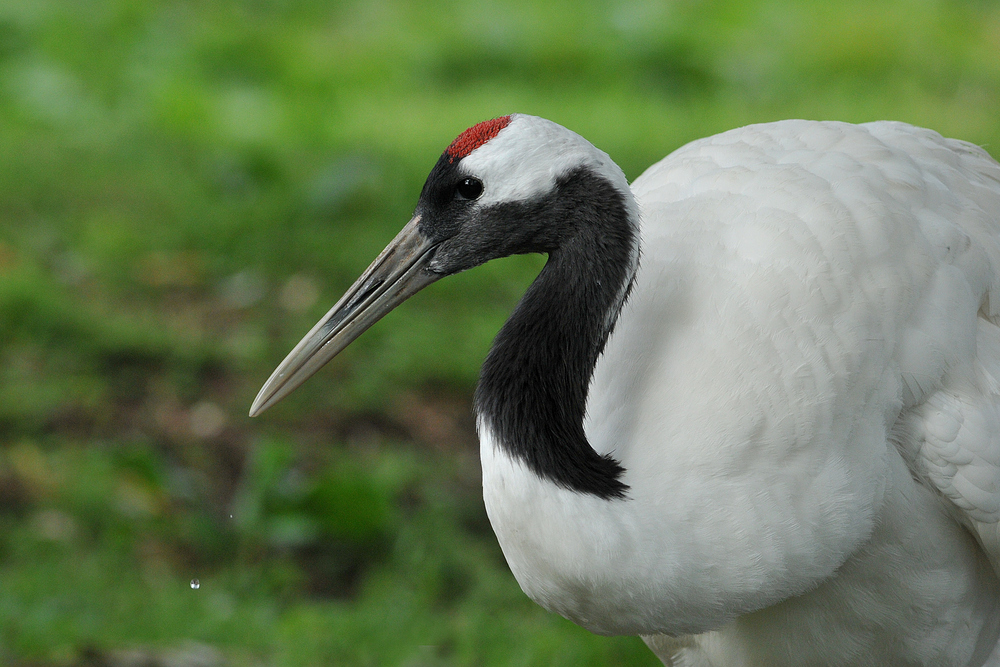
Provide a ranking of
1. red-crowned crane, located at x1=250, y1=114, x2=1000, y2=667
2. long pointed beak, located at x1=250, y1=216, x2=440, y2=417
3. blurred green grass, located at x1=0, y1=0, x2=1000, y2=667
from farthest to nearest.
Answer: blurred green grass, located at x1=0, y1=0, x2=1000, y2=667 < long pointed beak, located at x1=250, y1=216, x2=440, y2=417 < red-crowned crane, located at x1=250, y1=114, x2=1000, y2=667

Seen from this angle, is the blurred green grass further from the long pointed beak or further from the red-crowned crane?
the red-crowned crane

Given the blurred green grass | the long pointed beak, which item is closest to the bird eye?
the long pointed beak

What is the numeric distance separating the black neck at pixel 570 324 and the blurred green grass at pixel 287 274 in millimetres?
1276

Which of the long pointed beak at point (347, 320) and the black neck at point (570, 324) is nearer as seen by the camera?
the black neck at point (570, 324)

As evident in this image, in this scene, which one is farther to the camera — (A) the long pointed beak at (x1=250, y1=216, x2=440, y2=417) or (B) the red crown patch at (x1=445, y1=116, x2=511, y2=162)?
(A) the long pointed beak at (x1=250, y1=216, x2=440, y2=417)

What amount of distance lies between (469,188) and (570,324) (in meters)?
0.32

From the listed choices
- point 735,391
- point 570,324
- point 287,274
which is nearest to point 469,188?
point 570,324

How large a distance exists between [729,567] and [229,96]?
4989 mm

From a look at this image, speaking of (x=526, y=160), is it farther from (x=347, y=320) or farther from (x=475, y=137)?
(x=347, y=320)

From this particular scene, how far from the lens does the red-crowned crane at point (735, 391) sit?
7.27 feet

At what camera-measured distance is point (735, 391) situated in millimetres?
2291

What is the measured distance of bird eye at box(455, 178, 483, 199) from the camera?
2322 mm

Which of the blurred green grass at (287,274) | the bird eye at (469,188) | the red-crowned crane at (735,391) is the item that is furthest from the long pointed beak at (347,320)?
the blurred green grass at (287,274)

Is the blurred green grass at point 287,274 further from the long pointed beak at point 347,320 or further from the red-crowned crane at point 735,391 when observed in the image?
the red-crowned crane at point 735,391
